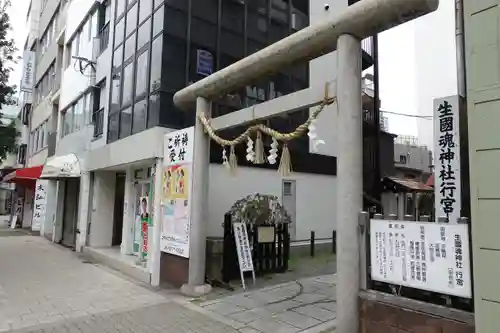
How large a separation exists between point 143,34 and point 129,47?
3.81 ft

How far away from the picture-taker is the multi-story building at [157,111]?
9555 mm

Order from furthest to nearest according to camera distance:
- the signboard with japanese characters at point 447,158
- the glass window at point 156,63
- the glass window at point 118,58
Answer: the glass window at point 118,58 → the glass window at point 156,63 → the signboard with japanese characters at point 447,158

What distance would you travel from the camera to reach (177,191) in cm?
827

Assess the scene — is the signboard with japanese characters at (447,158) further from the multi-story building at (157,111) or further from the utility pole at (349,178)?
the multi-story building at (157,111)

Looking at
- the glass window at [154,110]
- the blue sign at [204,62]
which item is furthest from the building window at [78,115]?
the blue sign at [204,62]

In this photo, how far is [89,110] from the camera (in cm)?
1467

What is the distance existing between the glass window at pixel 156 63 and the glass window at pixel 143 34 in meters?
0.71

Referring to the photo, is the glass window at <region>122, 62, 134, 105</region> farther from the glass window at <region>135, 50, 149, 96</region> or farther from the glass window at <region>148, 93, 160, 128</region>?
the glass window at <region>148, 93, 160, 128</region>

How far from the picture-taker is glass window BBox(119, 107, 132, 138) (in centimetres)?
1088

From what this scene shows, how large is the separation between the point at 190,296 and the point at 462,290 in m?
5.11

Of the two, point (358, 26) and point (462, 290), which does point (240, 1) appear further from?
point (462, 290)

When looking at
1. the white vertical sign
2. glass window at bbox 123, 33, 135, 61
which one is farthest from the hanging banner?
the white vertical sign

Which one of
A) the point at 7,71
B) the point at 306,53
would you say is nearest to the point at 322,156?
the point at 306,53

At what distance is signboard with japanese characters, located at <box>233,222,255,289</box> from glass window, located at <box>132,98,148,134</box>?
3818 millimetres
